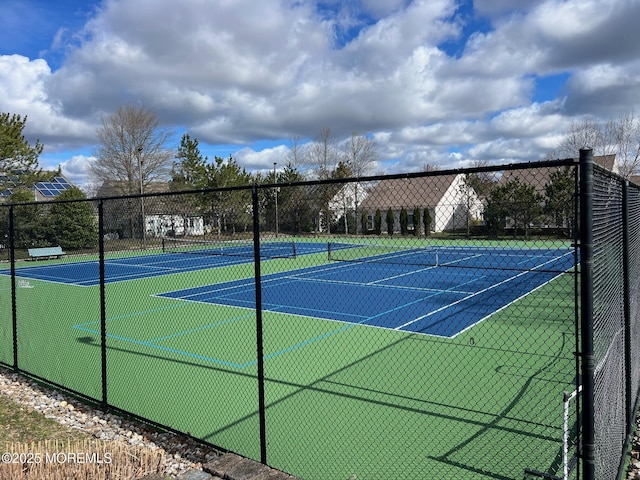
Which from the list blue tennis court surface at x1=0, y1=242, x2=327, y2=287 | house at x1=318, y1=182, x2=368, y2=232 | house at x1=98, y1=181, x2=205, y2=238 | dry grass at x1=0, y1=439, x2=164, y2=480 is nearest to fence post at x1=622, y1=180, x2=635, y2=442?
house at x1=318, y1=182, x2=368, y2=232

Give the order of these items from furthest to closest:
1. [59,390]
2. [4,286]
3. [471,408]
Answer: [4,286] → [59,390] → [471,408]

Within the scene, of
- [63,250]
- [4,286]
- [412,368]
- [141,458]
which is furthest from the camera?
[63,250]

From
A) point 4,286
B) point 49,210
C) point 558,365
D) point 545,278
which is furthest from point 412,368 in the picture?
point 49,210

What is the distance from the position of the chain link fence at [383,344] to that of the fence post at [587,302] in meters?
0.02

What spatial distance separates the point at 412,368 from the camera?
297 inches

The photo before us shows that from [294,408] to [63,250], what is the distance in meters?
24.6

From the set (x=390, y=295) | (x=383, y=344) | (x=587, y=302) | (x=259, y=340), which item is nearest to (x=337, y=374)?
(x=383, y=344)

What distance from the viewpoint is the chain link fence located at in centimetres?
404

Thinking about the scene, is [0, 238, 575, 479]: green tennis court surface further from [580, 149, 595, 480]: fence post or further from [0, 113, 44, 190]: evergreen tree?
[0, 113, 44, 190]: evergreen tree

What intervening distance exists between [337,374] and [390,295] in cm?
793

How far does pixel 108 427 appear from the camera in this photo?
5469 mm

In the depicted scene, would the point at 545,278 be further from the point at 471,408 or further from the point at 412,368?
the point at 471,408

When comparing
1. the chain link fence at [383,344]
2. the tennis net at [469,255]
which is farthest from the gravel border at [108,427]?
the tennis net at [469,255]

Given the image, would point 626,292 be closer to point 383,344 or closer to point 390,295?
point 383,344
